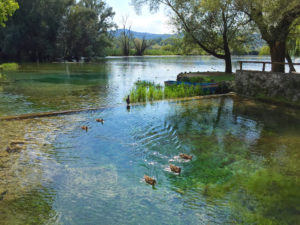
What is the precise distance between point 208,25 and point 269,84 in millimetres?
10846

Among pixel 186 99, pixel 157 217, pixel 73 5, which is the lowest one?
pixel 157 217

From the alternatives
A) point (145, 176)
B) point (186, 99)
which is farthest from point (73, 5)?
point (145, 176)

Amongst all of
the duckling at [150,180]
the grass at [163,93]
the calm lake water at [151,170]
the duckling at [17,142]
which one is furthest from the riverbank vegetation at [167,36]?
the duckling at [150,180]

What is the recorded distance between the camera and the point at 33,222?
514 cm

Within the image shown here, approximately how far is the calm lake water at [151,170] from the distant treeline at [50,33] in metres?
52.3

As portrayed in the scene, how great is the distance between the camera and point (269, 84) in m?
17.1

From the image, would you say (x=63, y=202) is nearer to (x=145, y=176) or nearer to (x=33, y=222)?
(x=33, y=222)

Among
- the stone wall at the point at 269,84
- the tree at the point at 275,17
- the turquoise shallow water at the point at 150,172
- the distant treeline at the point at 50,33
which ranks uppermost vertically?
the distant treeline at the point at 50,33

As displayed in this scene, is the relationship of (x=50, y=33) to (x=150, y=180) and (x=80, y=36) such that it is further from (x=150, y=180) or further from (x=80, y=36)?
(x=150, y=180)

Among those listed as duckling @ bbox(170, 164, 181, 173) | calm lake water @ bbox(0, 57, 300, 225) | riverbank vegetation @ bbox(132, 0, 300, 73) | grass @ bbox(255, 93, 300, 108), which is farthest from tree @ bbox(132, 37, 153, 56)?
duckling @ bbox(170, 164, 181, 173)

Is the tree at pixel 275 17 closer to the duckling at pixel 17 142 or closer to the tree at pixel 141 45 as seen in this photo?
the duckling at pixel 17 142

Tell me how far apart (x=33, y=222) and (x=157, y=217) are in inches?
95.6

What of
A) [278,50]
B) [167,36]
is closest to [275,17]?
[278,50]

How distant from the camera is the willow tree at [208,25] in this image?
2459 cm
